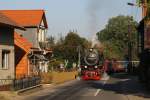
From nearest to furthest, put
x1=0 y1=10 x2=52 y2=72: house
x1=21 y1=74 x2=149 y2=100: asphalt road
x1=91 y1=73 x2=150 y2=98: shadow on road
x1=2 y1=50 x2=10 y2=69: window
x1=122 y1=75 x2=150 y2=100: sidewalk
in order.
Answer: x1=21 y1=74 x2=149 y2=100: asphalt road, x1=122 y1=75 x2=150 y2=100: sidewalk, x1=91 y1=73 x2=150 y2=98: shadow on road, x1=2 y1=50 x2=10 y2=69: window, x1=0 y1=10 x2=52 y2=72: house

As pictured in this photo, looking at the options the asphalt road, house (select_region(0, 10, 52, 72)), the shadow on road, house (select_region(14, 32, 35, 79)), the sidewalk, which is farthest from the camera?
house (select_region(0, 10, 52, 72))

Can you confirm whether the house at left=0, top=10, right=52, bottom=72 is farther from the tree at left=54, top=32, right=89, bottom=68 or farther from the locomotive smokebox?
the tree at left=54, top=32, right=89, bottom=68

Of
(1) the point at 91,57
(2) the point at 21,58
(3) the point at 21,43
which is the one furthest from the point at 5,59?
(1) the point at 91,57

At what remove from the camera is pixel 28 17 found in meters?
64.6

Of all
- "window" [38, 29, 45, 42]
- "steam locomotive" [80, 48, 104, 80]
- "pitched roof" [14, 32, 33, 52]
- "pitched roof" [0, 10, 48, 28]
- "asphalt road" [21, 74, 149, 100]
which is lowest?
"asphalt road" [21, 74, 149, 100]

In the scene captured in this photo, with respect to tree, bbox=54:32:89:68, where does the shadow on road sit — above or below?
below

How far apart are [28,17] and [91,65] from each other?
516 inches

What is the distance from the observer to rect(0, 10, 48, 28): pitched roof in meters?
62.7

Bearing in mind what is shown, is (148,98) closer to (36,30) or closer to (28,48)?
(28,48)

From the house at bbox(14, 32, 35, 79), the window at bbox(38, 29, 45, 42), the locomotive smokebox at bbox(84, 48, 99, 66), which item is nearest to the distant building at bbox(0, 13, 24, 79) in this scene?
the house at bbox(14, 32, 35, 79)

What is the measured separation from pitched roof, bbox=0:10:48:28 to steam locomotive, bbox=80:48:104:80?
9.20m

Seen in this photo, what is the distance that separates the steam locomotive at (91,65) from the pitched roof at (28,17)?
30.2 ft

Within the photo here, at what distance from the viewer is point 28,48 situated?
5688 cm

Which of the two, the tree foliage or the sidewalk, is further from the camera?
the tree foliage
